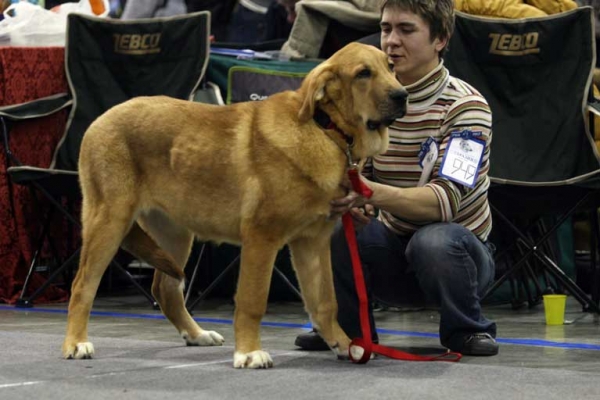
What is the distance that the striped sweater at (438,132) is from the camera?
352 cm

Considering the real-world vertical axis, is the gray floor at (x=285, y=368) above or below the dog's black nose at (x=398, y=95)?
below

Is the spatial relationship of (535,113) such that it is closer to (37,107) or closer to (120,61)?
(120,61)

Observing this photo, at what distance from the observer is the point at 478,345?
355 centimetres

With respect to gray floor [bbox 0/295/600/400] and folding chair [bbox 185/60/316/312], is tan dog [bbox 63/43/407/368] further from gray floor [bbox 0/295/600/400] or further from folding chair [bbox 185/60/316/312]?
folding chair [bbox 185/60/316/312]

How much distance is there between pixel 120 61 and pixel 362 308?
9.30 feet

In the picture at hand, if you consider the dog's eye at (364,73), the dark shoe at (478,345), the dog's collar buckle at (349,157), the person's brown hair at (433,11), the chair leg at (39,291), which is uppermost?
the person's brown hair at (433,11)

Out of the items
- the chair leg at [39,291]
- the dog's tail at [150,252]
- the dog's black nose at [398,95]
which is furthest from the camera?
the chair leg at [39,291]

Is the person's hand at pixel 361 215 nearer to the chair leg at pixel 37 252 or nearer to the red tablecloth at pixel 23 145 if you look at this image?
the chair leg at pixel 37 252

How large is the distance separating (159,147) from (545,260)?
86.8 inches

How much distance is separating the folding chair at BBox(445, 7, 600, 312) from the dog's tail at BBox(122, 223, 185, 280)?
183 cm

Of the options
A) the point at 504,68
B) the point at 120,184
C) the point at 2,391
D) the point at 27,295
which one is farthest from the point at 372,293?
the point at 27,295

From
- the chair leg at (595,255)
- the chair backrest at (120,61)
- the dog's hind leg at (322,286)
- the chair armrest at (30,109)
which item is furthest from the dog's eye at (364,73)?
the chair armrest at (30,109)

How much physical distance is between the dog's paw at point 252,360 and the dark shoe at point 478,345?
726mm

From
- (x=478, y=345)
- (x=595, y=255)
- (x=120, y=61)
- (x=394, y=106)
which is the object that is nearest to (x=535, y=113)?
(x=595, y=255)
